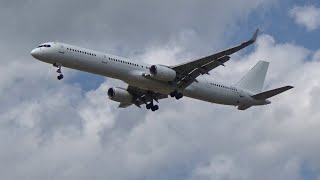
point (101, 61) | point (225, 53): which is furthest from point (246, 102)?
point (101, 61)

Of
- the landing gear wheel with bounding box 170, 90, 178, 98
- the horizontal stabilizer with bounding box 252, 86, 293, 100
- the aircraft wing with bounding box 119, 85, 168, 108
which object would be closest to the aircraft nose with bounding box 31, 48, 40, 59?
the aircraft wing with bounding box 119, 85, 168, 108

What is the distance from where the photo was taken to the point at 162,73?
87438 mm

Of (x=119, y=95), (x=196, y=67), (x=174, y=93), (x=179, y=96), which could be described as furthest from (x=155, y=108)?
(x=196, y=67)

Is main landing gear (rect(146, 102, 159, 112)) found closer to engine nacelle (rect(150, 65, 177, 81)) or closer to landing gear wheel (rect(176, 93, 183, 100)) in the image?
landing gear wheel (rect(176, 93, 183, 100))

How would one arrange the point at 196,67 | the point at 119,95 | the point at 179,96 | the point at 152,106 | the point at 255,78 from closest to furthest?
the point at 196,67, the point at 179,96, the point at 119,95, the point at 152,106, the point at 255,78

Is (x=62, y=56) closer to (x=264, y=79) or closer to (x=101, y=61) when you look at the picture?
(x=101, y=61)

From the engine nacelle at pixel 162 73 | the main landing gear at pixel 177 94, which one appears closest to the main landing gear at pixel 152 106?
the main landing gear at pixel 177 94

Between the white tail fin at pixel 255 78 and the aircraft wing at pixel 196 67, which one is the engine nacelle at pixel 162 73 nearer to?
the aircraft wing at pixel 196 67

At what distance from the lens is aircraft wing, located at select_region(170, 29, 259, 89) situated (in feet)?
283

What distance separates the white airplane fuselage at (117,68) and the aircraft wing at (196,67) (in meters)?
1.11

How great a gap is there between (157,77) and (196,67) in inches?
187

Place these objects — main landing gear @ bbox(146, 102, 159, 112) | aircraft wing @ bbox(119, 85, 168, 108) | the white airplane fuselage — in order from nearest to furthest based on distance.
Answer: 1. the white airplane fuselage
2. aircraft wing @ bbox(119, 85, 168, 108)
3. main landing gear @ bbox(146, 102, 159, 112)

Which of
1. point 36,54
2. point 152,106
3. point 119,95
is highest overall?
point 119,95

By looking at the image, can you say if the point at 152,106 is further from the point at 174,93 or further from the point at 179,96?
the point at 179,96
